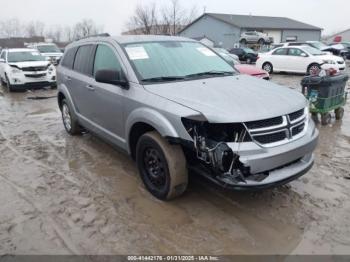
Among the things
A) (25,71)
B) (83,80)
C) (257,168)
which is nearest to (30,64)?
(25,71)

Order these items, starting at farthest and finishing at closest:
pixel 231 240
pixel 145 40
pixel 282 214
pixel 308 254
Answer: pixel 145 40, pixel 282 214, pixel 231 240, pixel 308 254

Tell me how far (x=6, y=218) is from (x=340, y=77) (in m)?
6.81

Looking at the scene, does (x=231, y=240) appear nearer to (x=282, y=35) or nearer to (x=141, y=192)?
(x=141, y=192)

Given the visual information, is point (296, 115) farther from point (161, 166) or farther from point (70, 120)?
point (70, 120)

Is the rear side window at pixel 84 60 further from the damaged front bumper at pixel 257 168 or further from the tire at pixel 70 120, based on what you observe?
the damaged front bumper at pixel 257 168

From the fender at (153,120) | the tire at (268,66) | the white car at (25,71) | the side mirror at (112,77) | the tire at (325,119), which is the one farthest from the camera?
the tire at (268,66)

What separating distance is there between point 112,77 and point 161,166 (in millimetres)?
1222

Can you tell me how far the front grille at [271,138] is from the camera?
327 cm

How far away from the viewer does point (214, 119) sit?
318 centimetres

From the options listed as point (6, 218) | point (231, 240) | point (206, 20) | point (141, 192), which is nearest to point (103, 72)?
point (141, 192)

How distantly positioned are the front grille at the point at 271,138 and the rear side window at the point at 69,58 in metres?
3.95

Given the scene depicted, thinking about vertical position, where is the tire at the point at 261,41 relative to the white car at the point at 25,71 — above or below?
above

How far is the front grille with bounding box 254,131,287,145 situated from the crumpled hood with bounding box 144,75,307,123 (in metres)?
0.19

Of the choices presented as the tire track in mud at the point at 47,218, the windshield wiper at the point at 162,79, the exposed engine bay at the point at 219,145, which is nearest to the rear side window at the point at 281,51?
the windshield wiper at the point at 162,79
